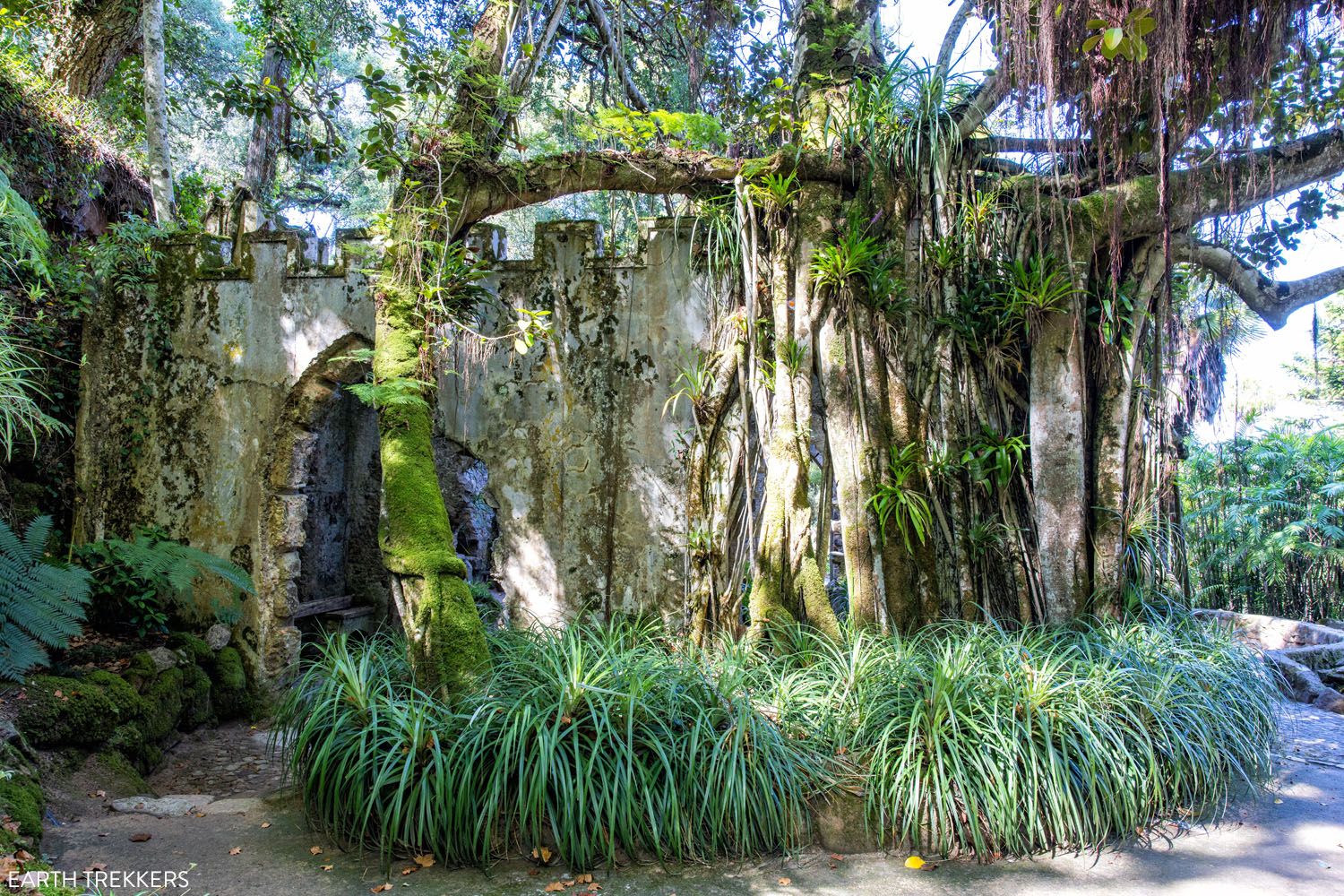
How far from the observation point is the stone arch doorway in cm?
564

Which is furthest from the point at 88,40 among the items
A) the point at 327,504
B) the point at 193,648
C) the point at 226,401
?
the point at 193,648

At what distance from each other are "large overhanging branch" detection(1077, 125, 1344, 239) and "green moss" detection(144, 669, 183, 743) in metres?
5.73

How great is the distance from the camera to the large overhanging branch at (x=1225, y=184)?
4.28 meters

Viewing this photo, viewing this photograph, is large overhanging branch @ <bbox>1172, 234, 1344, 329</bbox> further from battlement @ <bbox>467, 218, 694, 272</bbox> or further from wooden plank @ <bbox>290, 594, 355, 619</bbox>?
wooden plank @ <bbox>290, 594, 355, 619</bbox>

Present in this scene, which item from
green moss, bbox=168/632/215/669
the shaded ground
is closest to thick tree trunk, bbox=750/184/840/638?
the shaded ground

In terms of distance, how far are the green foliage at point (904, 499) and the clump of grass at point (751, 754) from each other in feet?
2.59

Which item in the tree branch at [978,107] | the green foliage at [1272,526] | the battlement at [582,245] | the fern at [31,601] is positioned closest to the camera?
the fern at [31,601]

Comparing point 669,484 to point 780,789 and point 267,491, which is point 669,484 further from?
point 267,491

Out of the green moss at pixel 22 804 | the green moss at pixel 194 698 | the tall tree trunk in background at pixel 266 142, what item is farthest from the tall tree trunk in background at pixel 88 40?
the green moss at pixel 22 804

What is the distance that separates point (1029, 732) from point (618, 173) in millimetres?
3684

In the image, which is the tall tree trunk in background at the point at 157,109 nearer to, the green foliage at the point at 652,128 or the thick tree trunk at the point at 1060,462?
the green foliage at the point at 652,128

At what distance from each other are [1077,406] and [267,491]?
16.8 ft

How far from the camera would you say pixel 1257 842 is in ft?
10.3

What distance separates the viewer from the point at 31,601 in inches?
150
